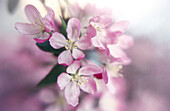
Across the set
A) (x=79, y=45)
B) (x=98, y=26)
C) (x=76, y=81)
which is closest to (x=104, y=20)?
(x=98, y=26)

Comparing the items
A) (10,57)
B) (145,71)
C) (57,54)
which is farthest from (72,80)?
(145,71)

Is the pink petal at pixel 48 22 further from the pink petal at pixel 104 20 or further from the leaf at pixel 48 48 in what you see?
the pink petal at pixel 104 20

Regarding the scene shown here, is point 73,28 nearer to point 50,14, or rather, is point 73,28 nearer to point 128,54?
point 50,14

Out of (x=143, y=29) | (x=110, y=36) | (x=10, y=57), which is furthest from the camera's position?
(x=143, y=29)

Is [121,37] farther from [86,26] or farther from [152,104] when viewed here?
[152,104]

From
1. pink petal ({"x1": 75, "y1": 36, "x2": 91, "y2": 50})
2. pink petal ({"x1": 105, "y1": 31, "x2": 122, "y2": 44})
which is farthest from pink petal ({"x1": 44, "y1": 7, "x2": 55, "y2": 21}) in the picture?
pink petal ({"x1": 105, "y1": 31, "x2": 122, "y2": 44})

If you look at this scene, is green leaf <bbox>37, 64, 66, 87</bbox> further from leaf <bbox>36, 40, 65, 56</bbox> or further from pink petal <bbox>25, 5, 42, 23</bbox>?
pink petal <bbox>25, 5, 42, 23</bbox>

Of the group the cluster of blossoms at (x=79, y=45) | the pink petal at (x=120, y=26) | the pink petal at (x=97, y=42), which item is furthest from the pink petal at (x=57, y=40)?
the pink petal at (x=120, y=26)
